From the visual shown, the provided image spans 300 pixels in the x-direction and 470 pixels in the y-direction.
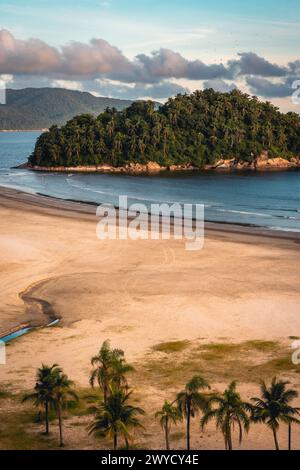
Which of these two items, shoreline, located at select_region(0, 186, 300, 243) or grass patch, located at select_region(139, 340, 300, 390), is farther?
shoreline, located at select_region(0, 186, 300, 243)

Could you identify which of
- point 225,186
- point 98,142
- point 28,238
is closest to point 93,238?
point 28,238

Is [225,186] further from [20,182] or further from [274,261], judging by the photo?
[274,261]

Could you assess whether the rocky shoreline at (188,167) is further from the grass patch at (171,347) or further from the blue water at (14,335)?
the grass patch at (171,347)

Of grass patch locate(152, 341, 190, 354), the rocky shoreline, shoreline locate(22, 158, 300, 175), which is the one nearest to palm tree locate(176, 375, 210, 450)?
grass patch locate(152, 341, 190, 354)

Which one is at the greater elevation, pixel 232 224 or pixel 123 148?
pixel 123 148

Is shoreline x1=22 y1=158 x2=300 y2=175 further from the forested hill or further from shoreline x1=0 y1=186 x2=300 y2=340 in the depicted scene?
shoreline x1=0 y1=186 x2=300 y2=340

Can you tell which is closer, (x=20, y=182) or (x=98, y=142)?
(x=20, y=182)

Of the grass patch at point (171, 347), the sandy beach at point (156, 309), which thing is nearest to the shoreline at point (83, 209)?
the sandy beach at point (156, 309)
